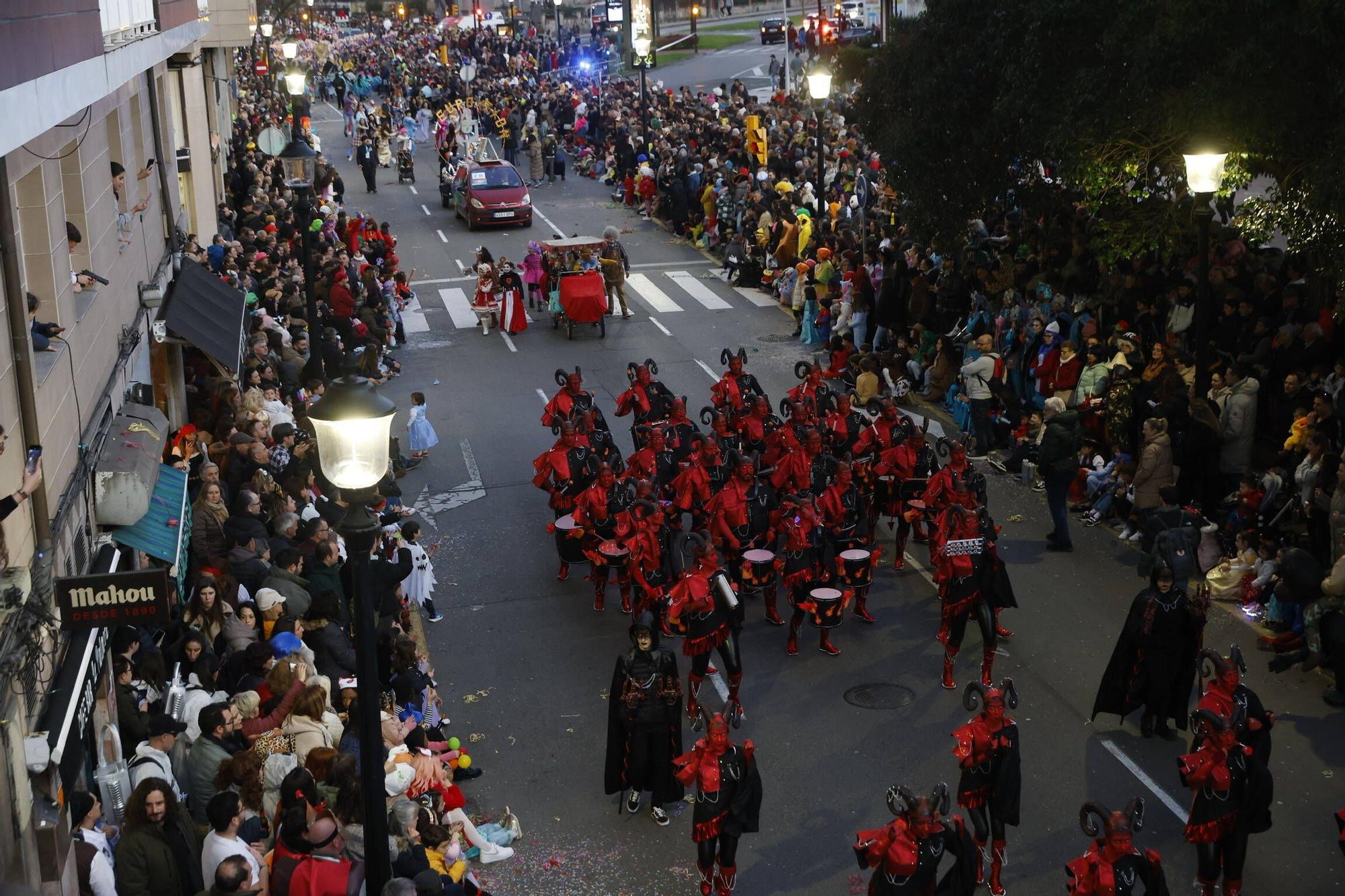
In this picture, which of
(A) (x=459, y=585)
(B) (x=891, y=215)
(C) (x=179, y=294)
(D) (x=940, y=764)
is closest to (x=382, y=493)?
(A) (x=459, y=585)

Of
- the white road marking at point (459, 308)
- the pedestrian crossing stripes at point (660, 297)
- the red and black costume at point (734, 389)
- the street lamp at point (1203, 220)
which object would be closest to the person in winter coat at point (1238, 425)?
the street lamp at point (1203, 220)

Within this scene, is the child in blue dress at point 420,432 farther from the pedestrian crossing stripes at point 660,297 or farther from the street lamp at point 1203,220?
the street lamp at point 1203,220

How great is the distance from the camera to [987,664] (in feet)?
42.7

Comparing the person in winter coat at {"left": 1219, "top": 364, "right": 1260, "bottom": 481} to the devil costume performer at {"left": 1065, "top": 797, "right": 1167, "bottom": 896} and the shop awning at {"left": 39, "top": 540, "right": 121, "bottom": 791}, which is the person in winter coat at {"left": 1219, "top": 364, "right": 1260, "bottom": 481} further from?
the shop awning at {"left": 39, "top": 540, "right": 121, "bottom": 791}

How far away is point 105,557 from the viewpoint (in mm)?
11523

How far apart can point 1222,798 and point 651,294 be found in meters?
20.9

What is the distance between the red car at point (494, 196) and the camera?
36.7 metres

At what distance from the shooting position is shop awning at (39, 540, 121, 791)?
347 inches

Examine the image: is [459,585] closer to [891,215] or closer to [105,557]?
[105,557]

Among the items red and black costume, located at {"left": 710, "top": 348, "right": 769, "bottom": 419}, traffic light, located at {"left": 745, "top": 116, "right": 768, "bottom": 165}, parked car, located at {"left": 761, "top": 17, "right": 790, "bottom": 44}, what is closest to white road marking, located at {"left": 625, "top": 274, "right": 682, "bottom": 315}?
traffic light, located at {"left": 745, "top": 116, "right": 768, "bottom": 165}

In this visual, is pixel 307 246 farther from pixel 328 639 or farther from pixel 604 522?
pixel 328 639

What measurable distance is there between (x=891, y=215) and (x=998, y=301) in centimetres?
554

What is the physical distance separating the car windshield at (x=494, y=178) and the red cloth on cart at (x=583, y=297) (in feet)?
38.5

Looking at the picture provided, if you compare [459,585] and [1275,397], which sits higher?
[1275,397]
